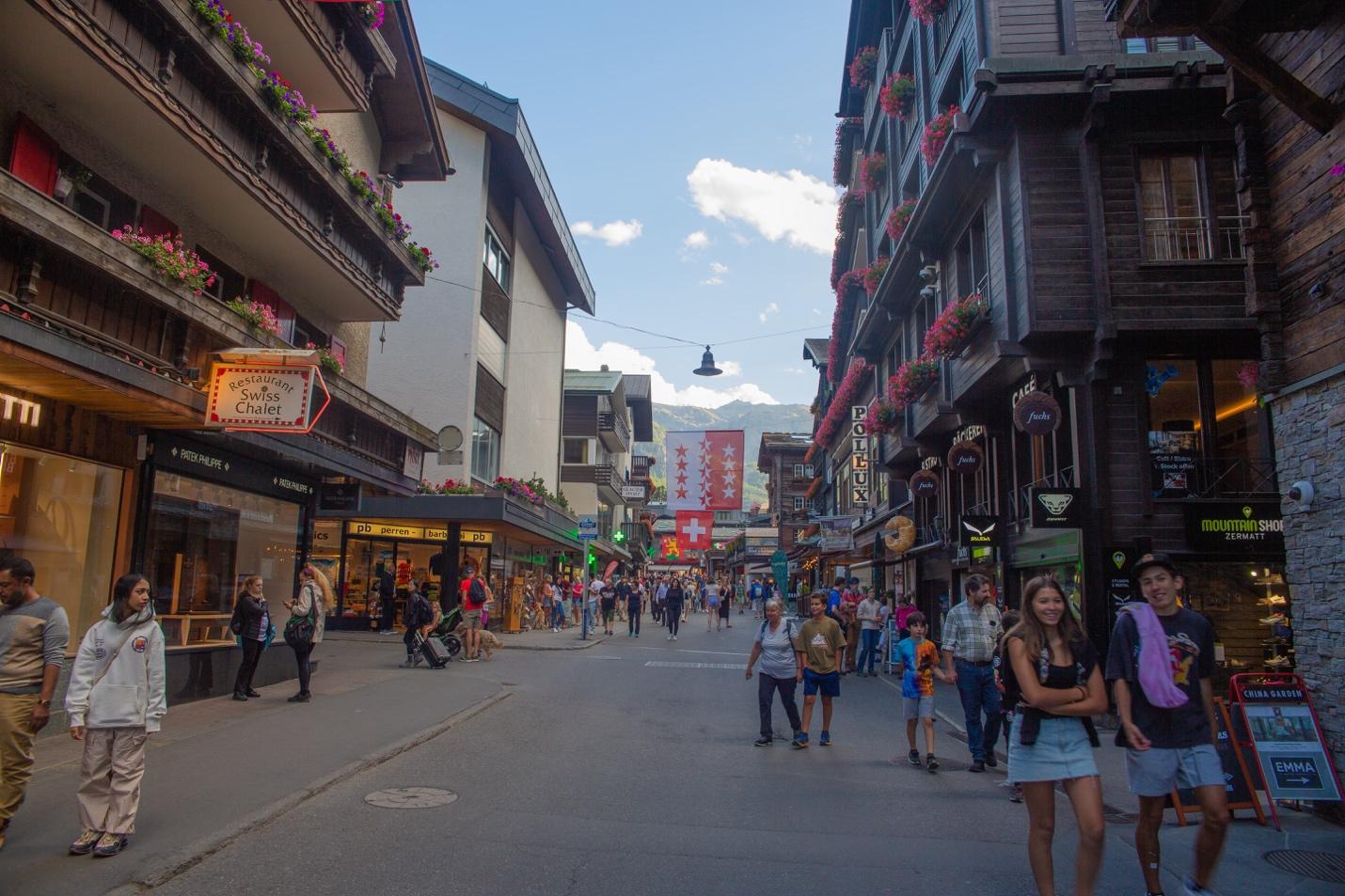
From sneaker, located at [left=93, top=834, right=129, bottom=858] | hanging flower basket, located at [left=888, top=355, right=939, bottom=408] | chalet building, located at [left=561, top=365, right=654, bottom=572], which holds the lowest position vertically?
sneaker, located at [left=93, top=834, right=129, bottom=858]

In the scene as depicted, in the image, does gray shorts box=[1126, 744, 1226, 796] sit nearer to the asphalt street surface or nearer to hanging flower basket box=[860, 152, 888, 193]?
the asphalt street surface

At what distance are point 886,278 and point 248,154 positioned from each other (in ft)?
54.2

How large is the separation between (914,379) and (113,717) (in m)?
17.2

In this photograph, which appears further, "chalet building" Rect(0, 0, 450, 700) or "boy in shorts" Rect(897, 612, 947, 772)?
"boy in shorts" Rect(897, 612, 947, 772)

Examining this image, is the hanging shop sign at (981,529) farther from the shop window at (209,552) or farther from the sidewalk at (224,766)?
the shop window at (209,552)

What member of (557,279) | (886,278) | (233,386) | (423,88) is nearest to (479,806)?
(233,386)

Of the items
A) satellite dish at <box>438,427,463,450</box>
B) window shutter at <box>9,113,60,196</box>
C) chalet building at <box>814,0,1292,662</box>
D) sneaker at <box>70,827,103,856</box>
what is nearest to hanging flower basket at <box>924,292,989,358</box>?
chalet building at <box>814,0,1292,662</box>

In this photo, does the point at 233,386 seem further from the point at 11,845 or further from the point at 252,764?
the point at 11,845

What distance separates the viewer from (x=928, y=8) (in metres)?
19.3

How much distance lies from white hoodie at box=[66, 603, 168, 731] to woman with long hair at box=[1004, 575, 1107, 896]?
521cm

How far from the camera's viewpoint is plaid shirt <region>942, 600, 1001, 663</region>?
941cm

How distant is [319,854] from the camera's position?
5.81 metres

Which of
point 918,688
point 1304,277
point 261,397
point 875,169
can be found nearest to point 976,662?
point 918,688

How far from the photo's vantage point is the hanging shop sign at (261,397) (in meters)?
10.3
